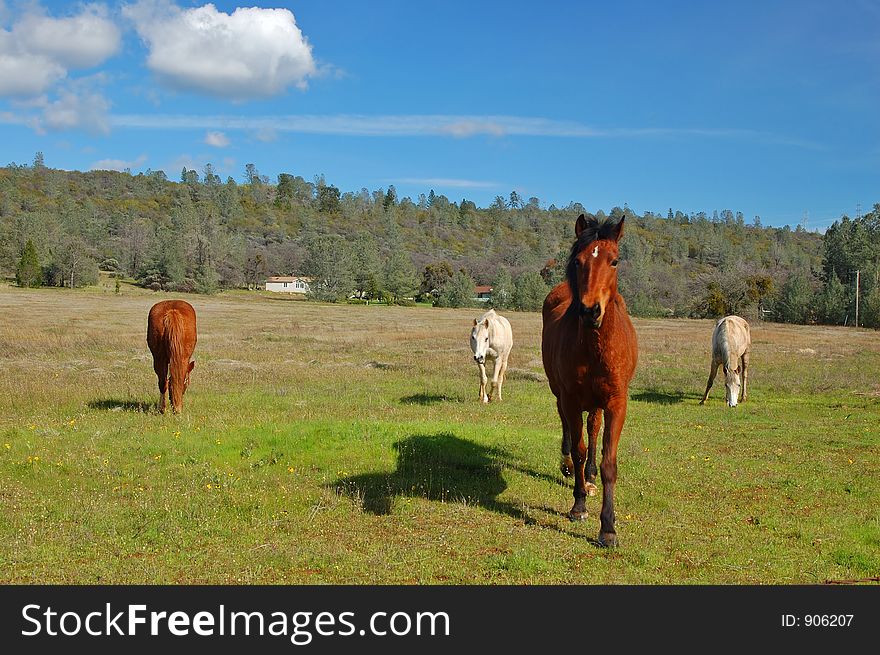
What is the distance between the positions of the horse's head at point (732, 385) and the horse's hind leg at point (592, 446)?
9.91m

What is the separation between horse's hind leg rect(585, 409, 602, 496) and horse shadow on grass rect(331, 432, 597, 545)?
2.48 ft

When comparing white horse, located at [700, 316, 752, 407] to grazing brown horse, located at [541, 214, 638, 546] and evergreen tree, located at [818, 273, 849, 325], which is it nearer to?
grazing brown horse, located at [541, 214, 638, 546]

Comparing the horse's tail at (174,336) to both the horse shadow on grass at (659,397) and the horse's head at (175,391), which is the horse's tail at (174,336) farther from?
the horse shadow on grass at (659,397)

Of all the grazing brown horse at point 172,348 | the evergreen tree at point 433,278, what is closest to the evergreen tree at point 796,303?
the evergreen tree at point 433,278

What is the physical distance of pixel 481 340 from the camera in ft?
54.2

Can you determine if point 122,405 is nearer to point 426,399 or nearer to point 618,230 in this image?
point 426,399

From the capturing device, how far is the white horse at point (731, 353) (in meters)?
16.9

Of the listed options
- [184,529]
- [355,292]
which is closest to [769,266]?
[355,292]

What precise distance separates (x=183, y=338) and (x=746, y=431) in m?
11.2

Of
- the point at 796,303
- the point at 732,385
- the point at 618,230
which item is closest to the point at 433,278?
the point at 796,303

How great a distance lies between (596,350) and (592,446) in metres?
1.79

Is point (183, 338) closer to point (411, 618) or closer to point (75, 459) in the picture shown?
point (75, 459)

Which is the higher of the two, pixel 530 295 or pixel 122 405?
pixel 530 295

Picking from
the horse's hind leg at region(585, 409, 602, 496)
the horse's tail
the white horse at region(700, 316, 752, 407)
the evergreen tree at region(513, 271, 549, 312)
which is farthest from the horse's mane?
the evergreen tree at region(513, 271, 549, 312)
